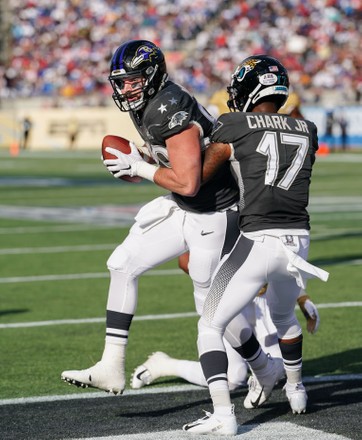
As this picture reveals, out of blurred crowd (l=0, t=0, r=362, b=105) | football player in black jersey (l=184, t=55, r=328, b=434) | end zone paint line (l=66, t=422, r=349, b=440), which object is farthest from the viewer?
blurred crowd (l=0, t=0, r=362, b=105)

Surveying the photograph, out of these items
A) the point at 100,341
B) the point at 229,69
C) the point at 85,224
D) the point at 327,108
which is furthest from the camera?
the point at 229,69

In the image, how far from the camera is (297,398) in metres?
5.25

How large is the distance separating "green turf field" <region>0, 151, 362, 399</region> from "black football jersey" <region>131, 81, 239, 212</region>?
55.3 inches

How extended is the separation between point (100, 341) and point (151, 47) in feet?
8.78

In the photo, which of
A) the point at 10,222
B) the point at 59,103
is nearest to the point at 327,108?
the point at 59,103

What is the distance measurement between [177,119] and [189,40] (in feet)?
132

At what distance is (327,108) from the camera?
123ft

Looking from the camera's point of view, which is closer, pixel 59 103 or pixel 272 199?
pixel 272 199

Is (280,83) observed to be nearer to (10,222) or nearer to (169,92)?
(169,92)

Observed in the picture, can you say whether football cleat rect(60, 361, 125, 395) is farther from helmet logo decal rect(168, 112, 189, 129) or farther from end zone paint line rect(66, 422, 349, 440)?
helmet logo decal rect(168, 112, 189, 129)

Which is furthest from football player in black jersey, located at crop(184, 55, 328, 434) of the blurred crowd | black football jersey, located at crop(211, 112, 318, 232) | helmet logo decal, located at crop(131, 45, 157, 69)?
the blurred crowd

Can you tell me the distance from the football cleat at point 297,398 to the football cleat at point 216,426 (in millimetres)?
564

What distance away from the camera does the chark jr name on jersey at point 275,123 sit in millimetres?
4973

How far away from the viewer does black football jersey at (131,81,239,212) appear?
17.0 ft
